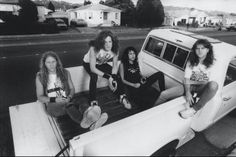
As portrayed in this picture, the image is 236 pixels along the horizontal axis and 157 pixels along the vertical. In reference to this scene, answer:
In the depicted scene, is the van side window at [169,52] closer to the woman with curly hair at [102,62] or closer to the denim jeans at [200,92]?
the denim jeans at [200,92]

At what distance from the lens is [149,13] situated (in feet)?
107

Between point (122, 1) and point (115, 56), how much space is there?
5049 centimetres

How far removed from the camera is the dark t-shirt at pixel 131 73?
3.58 m

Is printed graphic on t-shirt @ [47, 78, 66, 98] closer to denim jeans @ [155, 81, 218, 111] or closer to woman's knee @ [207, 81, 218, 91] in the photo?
denim jeans @ [155, 81, 218, 111]

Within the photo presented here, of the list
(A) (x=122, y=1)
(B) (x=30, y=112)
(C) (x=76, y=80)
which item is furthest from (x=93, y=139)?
(A) (x=122, y=1)

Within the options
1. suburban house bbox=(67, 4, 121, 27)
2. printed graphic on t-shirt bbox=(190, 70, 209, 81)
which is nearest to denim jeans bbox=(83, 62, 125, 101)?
printed graphic on t-shirt bbox=(190, 70, 209, 81)

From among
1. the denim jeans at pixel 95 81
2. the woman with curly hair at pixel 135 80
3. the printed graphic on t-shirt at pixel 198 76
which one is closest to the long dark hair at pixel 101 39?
the denim jeans at pixel 95 81

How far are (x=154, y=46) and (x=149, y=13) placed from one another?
103 ft

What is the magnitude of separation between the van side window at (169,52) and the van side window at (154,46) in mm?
166

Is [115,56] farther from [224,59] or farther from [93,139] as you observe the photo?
[93,139]

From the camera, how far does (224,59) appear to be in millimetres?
2896

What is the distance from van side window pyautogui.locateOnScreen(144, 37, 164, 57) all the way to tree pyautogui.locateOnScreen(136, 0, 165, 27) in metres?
30.7

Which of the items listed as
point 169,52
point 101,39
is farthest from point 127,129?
point 169,52

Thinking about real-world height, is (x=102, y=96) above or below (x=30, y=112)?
below
